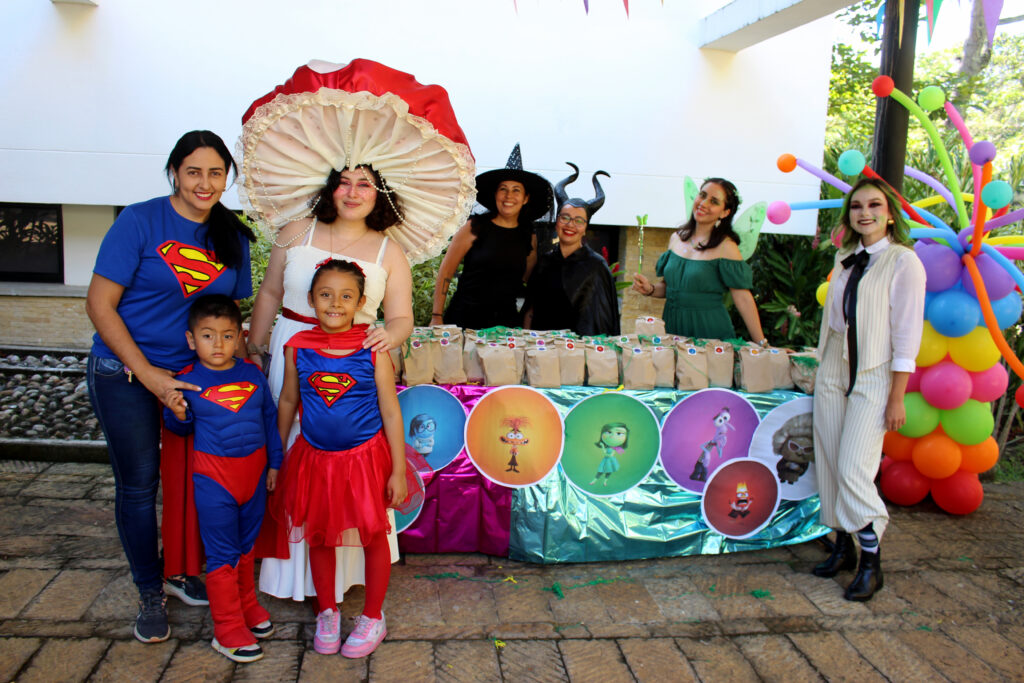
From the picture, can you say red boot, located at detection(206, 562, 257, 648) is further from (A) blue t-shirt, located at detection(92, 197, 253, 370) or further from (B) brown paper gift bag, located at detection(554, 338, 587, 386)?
(B) brown paper gift bag, located at detection(554, 338, 587, 386)

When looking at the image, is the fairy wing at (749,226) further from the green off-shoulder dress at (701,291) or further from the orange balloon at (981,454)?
the orange balloon at (981,454)

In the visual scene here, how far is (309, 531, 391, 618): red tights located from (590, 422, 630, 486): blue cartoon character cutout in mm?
1081

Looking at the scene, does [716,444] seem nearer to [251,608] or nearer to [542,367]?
[542,367]

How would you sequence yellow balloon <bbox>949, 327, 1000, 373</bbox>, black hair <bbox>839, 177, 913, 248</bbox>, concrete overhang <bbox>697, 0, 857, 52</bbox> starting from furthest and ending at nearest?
concrete overhang <bbox>697, 0, 857, 52</bbox>
yellow balloon <bbox>949, 327, 1000, 373</bbox>
black hair <bbox>839, 177, 913, 248</bbox>

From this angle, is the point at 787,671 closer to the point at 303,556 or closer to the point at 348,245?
the point at 303,556

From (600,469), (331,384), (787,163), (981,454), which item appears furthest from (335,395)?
(981,454)

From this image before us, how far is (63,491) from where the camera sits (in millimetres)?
3836

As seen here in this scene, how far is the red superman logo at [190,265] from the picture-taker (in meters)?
2.37

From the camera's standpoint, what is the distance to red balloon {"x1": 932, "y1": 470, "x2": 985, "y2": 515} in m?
3.92

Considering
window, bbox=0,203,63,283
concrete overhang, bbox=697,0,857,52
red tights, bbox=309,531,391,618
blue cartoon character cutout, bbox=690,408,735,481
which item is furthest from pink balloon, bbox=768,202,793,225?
window, bbox=0,203,63,283

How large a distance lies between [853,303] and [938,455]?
4.61ft

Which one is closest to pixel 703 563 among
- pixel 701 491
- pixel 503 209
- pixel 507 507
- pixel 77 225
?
pixel 701 491

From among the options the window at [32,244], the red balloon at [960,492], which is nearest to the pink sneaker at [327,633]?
the red balloon at [960,492]

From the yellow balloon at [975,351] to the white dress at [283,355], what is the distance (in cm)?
300
